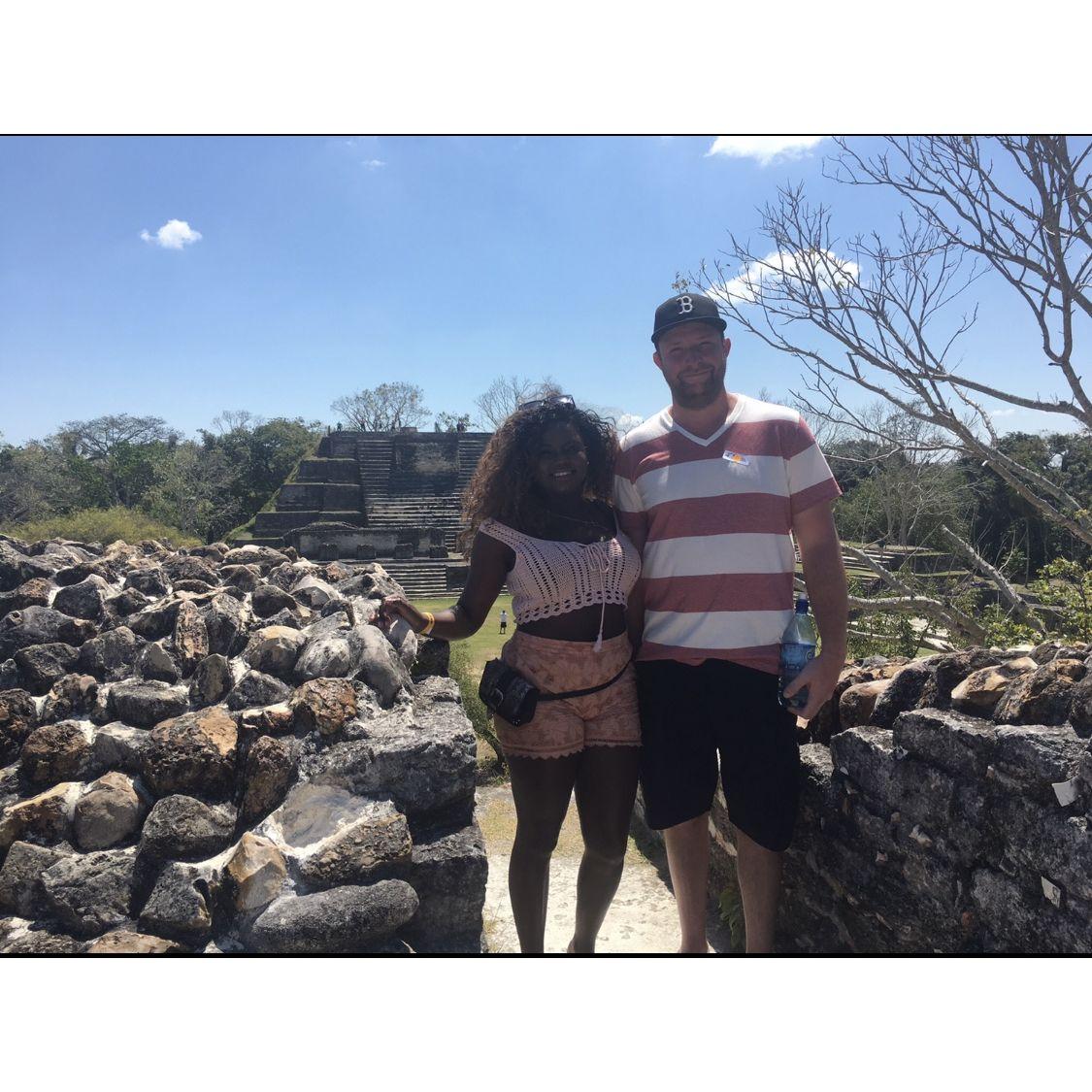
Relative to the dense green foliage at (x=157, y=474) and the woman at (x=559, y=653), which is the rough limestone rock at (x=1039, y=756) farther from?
the dense green foliage at (x=157, y=474)

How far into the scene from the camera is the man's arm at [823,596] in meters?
1.84

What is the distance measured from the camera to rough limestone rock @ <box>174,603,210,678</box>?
93.0 inches

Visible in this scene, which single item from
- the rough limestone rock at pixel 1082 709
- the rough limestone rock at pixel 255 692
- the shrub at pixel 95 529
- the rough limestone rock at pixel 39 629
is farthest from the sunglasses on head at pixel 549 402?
the shrub at pixel 95 529

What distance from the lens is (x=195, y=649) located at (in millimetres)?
2387

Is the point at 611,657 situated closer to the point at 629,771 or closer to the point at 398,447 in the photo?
the point at 629,771

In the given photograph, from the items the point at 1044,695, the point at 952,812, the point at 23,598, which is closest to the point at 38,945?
the point at 23,598

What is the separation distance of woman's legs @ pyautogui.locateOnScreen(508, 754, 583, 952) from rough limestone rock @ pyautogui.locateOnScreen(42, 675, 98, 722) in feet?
4.24

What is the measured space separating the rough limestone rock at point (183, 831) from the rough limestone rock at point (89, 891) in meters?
0.07

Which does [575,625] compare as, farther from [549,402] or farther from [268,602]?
[268,602]

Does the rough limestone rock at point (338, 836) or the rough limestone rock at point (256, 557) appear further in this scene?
the rough limestone rock at point (256, 557)

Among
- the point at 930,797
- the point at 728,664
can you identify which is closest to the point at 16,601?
the point at 728,664

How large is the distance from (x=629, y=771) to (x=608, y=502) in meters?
0.73

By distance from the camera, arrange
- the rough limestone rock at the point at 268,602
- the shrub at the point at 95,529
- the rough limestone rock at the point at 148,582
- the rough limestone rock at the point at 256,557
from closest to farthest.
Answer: the rough limestone rock at the point at 268,602 < the rough limestone rock at the point at 148,582 < the rough limestone rock at the point at 256,557 < the shrub at the point at 95,529

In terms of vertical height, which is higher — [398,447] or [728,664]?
[398,447]
